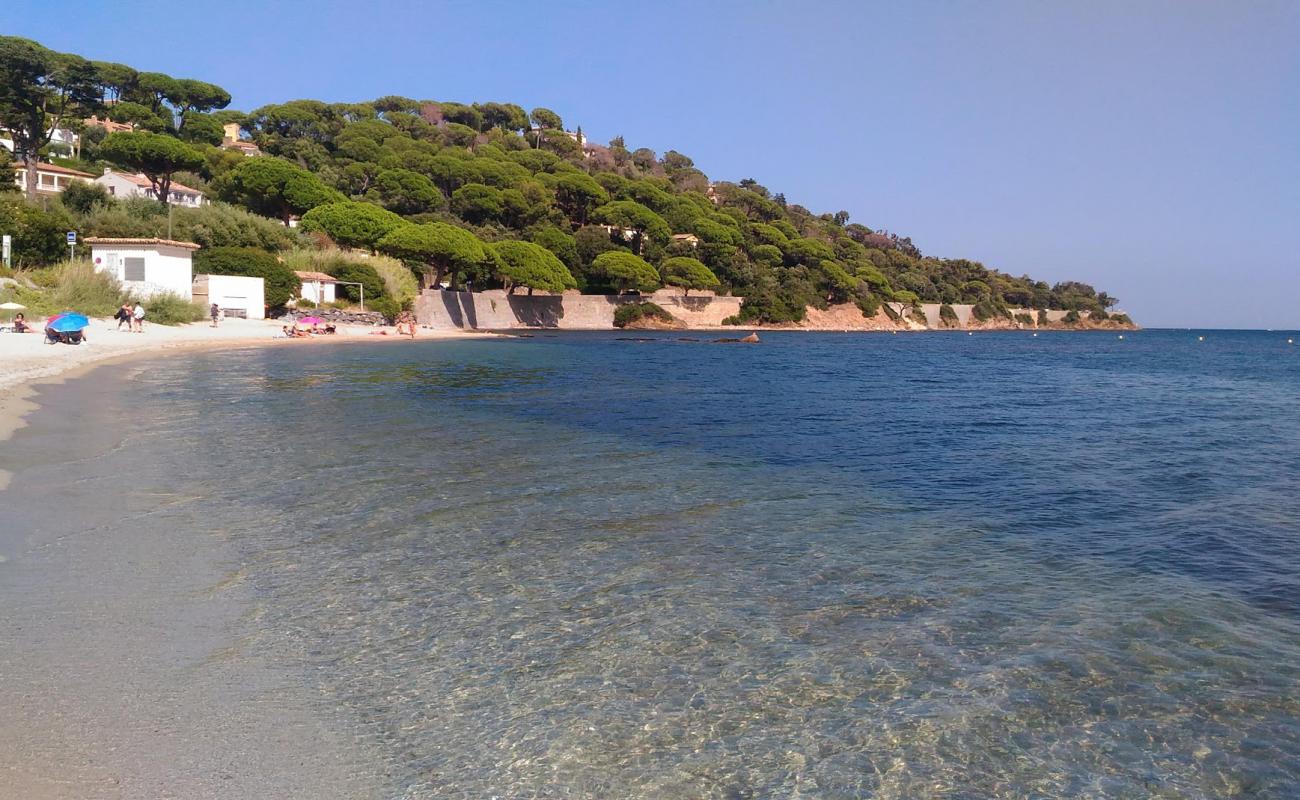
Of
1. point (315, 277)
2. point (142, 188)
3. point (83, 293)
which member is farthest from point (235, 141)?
point (83, 293)

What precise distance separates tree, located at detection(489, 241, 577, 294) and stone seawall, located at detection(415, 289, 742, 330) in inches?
109

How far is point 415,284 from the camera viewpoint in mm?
53094

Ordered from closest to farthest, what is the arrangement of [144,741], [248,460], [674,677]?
[144,741] < [674,677] < [248,460]

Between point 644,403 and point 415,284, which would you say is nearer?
point 644,403

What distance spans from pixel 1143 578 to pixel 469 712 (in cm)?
514

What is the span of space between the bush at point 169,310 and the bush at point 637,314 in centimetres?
3935

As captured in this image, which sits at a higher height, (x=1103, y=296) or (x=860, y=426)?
(x=1103, y=296)

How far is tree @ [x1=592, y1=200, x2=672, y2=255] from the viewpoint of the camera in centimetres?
7712

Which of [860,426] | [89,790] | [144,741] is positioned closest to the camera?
[89,790]

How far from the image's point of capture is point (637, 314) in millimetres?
73062

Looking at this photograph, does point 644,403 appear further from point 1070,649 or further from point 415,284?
point 415,284

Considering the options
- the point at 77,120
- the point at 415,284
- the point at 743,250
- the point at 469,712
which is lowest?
the point at 469,712

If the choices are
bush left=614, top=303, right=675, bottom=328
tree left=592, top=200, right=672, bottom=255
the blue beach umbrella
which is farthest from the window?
Answer: tree left=592, top=200, right=672, bottom=255

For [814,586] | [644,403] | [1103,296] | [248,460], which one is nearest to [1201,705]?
[814,586]
